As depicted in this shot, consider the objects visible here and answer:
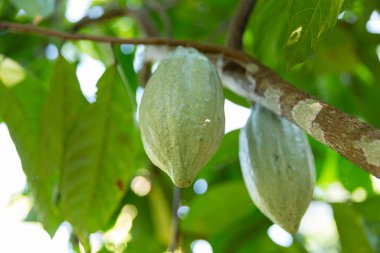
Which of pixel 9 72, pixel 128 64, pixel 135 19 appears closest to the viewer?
pixel 9 72

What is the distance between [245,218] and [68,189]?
0.61 m

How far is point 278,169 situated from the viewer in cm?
113

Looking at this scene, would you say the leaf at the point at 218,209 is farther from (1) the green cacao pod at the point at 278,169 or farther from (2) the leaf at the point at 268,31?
(1) the green cacao pod at the point at 278,169

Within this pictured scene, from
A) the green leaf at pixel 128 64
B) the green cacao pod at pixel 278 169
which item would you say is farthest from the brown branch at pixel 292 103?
the green leaf at pixel 128 64

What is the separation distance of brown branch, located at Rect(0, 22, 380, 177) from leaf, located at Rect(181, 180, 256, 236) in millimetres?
534

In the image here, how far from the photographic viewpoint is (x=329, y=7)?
3.19 feet

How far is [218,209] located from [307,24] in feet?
3.06

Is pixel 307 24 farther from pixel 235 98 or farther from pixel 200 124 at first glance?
pixel 235 98

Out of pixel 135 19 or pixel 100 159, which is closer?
pixel 100 159

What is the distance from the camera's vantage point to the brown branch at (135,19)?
1825 millimetres

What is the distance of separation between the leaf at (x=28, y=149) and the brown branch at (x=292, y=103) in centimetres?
21

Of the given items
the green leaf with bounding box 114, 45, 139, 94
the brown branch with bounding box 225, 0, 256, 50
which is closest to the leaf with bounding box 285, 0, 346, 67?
the brown branch with bounding box 225, 0, 256, 50

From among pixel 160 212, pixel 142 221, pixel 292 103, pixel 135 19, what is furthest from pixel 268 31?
pixel 142 221

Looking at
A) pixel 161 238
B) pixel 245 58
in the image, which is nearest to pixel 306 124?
pixel 245 58
